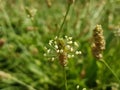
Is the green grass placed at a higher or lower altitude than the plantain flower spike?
higher

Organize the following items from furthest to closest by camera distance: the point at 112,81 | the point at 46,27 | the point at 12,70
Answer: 1. the point at 46,27
2. the point at 12,70
3. the point at 112,81

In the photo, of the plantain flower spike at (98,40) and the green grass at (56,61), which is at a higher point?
the green grass at (56,61)

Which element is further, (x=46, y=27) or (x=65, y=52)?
(x=46, y=27)

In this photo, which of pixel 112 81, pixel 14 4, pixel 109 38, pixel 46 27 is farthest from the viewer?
pixel 14 4

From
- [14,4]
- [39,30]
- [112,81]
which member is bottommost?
[112,81]

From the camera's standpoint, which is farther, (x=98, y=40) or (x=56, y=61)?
(x=56, y=61)

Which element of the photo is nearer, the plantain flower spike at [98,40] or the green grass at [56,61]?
the plantain flower spike at [98,40]

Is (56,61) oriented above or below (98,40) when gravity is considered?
above

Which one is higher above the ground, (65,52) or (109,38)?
(109,38)

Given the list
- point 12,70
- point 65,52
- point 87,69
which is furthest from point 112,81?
point 65,52

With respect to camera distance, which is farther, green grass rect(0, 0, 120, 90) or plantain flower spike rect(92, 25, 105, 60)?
green grass rect(0, 0, 120, 90)

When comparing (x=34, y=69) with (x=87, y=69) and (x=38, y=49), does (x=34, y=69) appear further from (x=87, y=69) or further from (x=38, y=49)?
(x=87, y=69)
